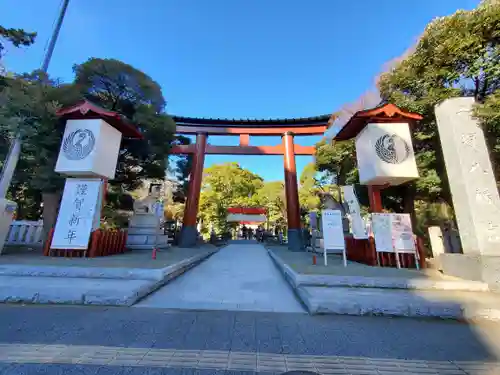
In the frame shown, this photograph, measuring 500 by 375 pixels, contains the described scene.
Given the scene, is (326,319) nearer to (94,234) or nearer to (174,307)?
(174,307)

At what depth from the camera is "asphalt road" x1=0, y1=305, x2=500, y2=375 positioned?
1.72 m

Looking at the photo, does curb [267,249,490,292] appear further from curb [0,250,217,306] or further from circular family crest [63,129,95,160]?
circular family crest [63,129,95,160]

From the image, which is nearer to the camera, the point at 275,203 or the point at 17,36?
the point at 17,36

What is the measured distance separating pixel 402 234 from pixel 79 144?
8694 millimetres

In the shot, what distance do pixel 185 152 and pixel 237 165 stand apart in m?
9.92

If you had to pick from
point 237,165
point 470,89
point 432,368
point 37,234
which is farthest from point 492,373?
point 237,165

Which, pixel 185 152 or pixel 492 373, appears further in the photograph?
pixel 185 152

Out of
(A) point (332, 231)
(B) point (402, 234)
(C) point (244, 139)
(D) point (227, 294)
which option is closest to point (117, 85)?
(C) point (244, 139)

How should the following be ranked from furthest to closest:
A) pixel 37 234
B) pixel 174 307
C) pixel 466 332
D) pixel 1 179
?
pixel 37 234, pixel 1 179, pixel 174 307, pixel 466 332

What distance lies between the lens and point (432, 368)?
1622 millimetres

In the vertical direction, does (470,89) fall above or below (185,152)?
below

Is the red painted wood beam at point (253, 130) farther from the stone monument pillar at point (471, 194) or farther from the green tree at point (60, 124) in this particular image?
the stone monument pillar at point (471, 194)

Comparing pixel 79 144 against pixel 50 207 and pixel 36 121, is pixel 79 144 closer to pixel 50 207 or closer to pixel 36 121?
pixel 36 121

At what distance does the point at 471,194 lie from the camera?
4.23 metres
